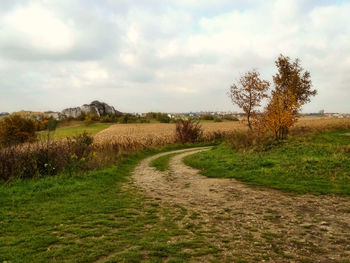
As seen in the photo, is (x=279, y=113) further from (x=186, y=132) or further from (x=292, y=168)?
(x=186, y=132)

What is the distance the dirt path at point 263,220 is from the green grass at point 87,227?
633 millimetres

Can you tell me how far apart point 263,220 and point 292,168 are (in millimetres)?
7964

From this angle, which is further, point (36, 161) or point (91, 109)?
point (91, 109)

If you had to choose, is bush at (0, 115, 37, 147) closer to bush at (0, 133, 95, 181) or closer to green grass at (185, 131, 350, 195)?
bush at (0, 133, 95, 181)

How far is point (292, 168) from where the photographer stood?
47.6 ft

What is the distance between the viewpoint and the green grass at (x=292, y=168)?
38.4 ft

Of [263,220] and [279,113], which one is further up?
[279,113]

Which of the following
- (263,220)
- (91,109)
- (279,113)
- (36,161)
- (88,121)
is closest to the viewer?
(263,220)

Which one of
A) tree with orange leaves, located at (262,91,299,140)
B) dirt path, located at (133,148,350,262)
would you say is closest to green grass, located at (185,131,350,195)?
dirt path, located at (133,148,350,262)

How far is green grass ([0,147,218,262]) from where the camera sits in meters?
5.37

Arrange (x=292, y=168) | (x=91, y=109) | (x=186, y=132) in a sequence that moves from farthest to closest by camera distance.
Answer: (x=91, y=109), (x=186, y=132), (x=292, y=168)

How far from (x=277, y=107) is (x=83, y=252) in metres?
22.2

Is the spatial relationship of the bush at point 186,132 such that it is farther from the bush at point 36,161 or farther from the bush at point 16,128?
the bush at point 16,128

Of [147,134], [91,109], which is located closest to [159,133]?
[147,134]
